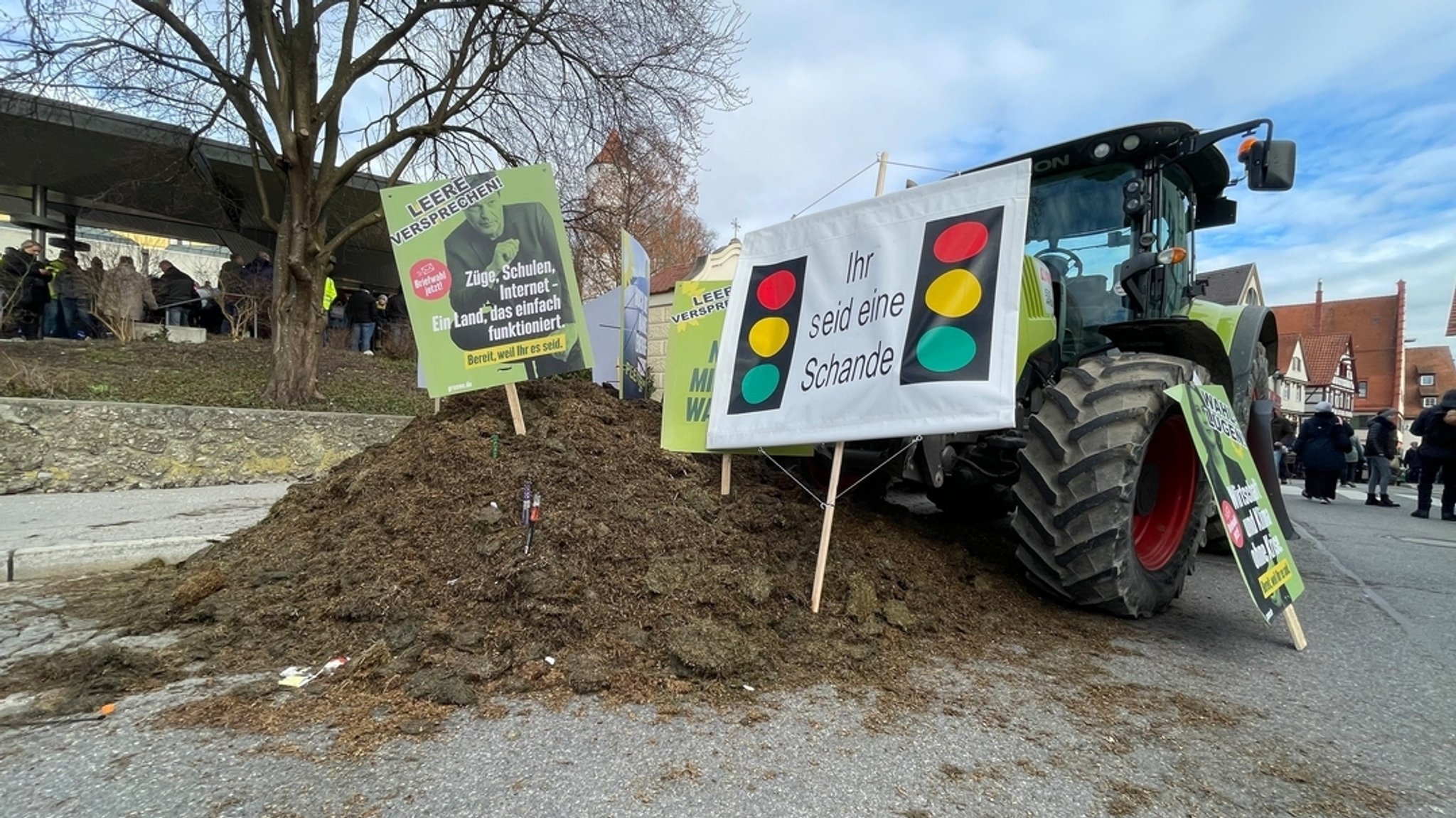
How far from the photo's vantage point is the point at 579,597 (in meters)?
3.00

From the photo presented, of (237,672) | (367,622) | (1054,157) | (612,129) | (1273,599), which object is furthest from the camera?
(612,129)

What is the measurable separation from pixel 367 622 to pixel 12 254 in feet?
43.5

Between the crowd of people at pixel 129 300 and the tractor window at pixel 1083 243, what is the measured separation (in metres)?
9.29

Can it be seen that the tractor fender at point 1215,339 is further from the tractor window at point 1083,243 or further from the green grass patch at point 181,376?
the green grass patch at point 181,376

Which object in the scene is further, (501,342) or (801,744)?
(501,342)

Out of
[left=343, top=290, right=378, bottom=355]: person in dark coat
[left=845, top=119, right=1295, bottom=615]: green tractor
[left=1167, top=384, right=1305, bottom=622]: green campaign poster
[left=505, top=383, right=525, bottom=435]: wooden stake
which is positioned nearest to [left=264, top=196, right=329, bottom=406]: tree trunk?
[left=343, top=290, right=378, bottom=355]: person in dark coat

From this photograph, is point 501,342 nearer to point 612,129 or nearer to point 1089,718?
point 1089,718

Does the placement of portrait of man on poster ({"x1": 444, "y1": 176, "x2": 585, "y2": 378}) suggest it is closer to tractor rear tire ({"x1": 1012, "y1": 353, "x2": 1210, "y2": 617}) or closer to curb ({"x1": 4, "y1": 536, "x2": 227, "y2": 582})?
curb ({"x1": 4, "y1": 536, "x2": 227, "y2": 582})

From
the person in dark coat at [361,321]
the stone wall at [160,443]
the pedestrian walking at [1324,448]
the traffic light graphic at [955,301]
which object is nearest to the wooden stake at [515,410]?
the traffic light graphic at [955,301]

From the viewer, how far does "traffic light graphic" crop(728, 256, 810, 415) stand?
3609 millimetres

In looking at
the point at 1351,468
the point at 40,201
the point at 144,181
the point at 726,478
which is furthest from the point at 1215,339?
the point at 40,201

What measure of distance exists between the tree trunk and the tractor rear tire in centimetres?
913

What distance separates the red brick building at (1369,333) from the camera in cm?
5422

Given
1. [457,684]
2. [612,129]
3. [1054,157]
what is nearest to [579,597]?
[457,684]
